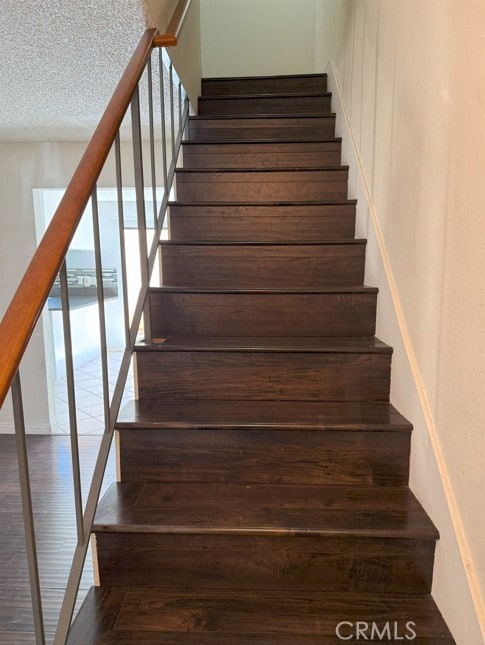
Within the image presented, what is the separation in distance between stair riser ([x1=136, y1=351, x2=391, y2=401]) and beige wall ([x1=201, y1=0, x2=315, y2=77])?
355 cm

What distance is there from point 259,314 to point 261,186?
2.78 ft

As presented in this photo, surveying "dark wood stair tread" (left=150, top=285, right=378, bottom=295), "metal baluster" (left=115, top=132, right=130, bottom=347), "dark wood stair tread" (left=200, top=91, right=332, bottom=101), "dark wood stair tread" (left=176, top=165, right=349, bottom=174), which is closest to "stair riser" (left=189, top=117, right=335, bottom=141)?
"dark wood stair tread" (left=200, top=91, right=332, bottom=101)

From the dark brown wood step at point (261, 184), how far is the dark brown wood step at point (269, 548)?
5.21 ft

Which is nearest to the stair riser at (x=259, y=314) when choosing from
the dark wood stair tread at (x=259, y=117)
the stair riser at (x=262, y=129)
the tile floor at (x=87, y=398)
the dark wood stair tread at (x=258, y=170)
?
the dark wood stair tread at (x=258, y=170)

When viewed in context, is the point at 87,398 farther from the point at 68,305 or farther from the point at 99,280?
the point at 68,305

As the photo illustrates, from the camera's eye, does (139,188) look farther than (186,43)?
No

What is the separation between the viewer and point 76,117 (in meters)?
2.91

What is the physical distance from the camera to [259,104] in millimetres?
3111

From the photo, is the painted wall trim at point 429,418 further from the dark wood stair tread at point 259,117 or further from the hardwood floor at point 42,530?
the hardwood floor at point 42,530

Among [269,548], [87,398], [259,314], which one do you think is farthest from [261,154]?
[87,398]

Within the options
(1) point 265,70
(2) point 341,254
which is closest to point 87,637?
(2) point 341,254

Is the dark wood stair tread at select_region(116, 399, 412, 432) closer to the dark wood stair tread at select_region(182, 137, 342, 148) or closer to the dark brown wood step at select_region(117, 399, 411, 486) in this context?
the dark brown wood step at select_region(117, 399, 411, 486)

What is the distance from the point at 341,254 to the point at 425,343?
0.73 meters

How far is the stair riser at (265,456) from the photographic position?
1.34 meters
